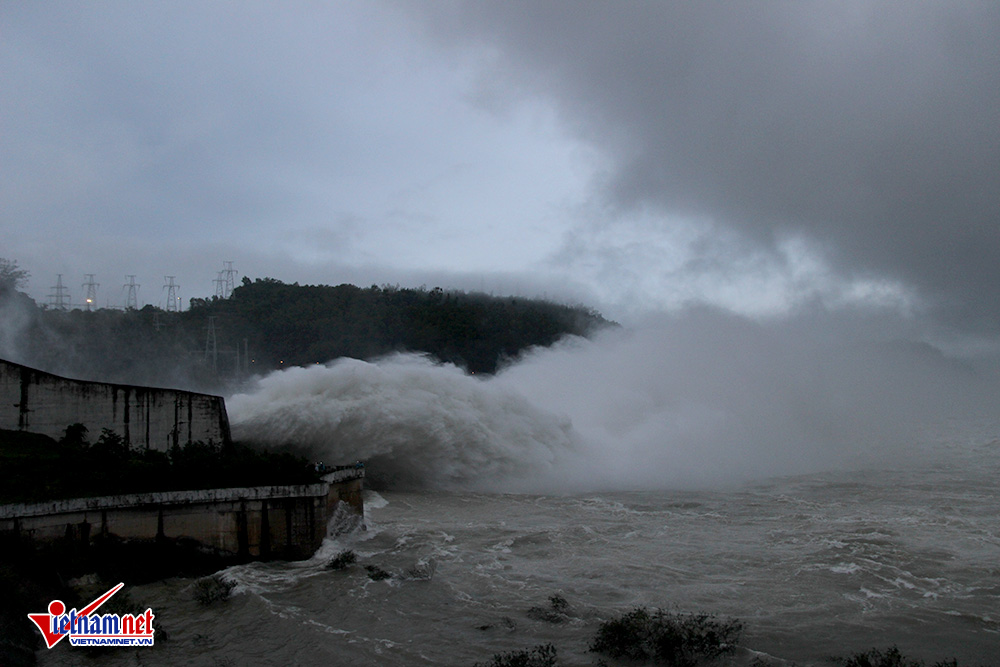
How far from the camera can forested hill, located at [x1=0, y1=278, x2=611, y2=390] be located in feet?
195

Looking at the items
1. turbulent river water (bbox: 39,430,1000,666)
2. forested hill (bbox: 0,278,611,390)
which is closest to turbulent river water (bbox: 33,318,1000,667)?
turbulent river water (bbox: 39,430,1000,666)

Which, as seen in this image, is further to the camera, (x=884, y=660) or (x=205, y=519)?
(x=205, y=519)

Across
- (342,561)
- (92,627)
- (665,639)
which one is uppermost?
(342,561)

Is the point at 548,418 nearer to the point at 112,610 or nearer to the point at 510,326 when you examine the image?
the point at 112,610

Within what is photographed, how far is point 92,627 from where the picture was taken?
11734mm

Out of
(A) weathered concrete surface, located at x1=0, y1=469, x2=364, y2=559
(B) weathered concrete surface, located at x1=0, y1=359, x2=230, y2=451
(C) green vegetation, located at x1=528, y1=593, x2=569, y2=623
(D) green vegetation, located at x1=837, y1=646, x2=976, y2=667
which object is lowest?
(D) green vegetation, located at x1=837, y1=646, x2=976, y2=667

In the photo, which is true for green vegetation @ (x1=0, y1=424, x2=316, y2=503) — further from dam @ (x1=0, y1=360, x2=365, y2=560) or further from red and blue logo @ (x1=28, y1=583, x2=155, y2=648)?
red and blue logo @ (x1=28, y1=583, x2=155, y2=648)

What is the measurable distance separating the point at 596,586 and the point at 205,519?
838 cm

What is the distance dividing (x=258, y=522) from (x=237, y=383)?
5203cm

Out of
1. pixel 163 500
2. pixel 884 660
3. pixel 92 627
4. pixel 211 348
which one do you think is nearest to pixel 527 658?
pixel 884 660

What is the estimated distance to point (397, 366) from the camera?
2919cm

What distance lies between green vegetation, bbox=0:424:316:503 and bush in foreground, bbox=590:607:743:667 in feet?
26.9

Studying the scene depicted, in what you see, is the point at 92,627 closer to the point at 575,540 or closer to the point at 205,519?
the point at 205,519

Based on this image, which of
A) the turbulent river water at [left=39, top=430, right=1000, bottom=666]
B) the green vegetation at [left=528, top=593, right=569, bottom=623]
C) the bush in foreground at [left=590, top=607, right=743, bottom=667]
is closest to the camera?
the bush in foreground at [left=590, top=607, right=743, bottom=667]
